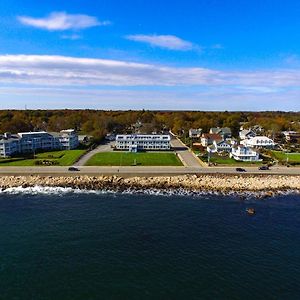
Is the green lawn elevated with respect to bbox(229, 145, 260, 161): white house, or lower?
lower

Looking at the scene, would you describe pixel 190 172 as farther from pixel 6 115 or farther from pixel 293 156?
pixel 6 115

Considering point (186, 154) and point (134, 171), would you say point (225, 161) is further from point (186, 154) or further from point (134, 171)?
point (134, 171)

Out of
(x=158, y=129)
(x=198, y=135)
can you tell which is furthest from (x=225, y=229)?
(x=158, y=129)

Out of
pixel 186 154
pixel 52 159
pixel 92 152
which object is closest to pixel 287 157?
pixel 186 154

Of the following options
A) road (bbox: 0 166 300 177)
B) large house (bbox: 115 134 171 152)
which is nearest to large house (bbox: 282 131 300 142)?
large house (bbox: 115 134 171 152)

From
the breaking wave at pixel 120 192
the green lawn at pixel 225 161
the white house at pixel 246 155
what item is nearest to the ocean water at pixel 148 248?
the breaking wave at pixel 120 192

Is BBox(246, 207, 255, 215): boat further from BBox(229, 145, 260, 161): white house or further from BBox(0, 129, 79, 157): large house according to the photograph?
BBox(0, 129, 79, 157): large house
